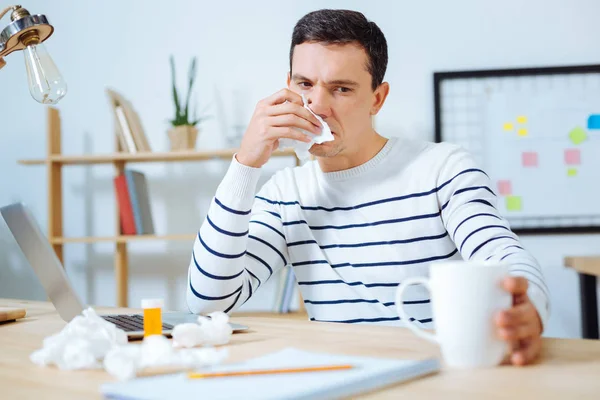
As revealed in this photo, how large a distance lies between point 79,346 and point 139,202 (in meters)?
2.03

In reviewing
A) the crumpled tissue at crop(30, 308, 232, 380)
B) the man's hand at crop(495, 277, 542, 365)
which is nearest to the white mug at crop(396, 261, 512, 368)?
the man's hand at crop(495, 277, 542, 365)

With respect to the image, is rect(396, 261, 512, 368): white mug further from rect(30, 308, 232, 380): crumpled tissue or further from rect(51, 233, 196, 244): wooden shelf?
rect(51, 233, 196, 244): wooden shelf

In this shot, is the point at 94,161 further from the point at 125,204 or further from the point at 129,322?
the point at 129,322

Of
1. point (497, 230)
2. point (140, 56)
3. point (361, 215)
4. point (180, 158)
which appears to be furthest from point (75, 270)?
point (497, 230)

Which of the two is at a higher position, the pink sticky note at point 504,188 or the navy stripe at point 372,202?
the pink sticky note at point 504,188

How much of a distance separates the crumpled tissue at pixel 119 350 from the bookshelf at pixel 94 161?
1.81 m

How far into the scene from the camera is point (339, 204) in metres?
1.47

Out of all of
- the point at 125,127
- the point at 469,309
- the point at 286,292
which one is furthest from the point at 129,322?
the point at 125,127

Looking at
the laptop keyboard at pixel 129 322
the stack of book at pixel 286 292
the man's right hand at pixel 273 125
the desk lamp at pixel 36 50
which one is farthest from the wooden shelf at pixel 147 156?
the laptop keyboard at pixel 129 322

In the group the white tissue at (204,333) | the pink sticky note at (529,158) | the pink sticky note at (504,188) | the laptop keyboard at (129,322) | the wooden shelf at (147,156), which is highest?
the wooden shelf at (147,156)

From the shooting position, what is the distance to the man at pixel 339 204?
1262mm

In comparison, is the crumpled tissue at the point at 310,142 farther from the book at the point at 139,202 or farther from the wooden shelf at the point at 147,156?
the book at the point at 139,202

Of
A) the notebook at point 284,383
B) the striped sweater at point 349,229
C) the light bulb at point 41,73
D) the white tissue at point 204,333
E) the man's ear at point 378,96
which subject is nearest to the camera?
the notebook at point 284,383

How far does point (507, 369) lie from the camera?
64 cm
